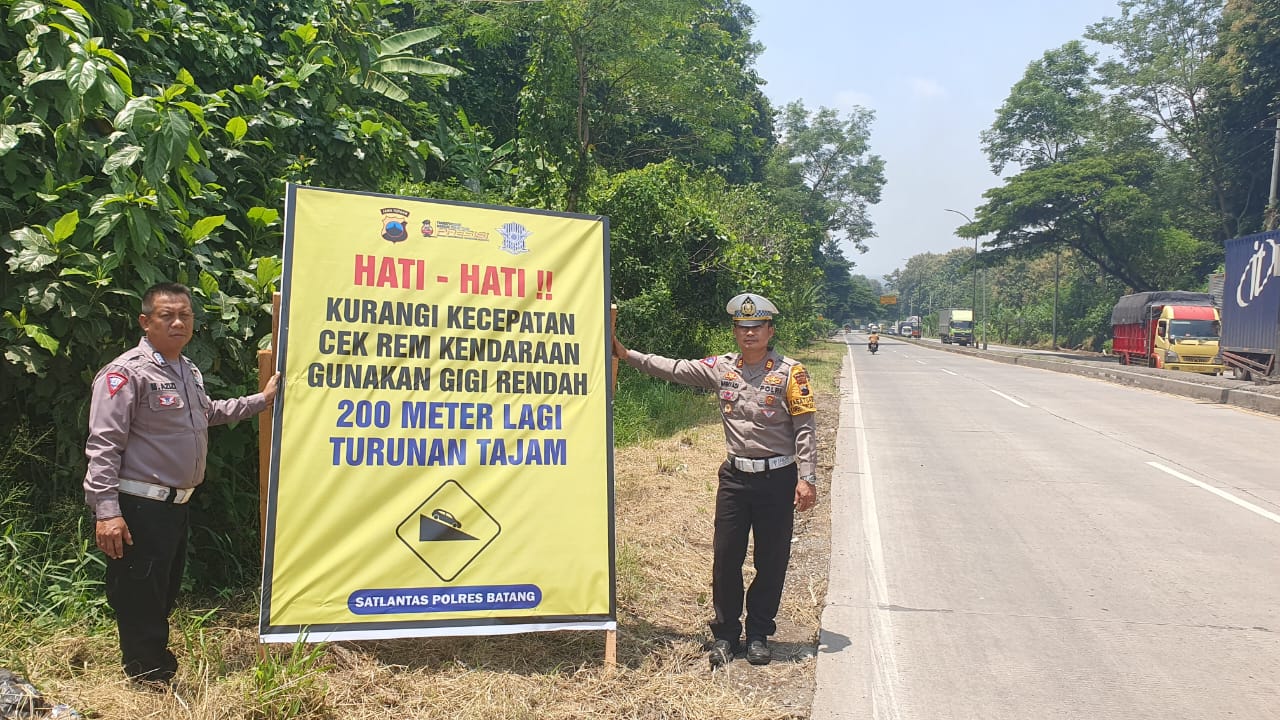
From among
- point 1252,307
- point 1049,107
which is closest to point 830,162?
point 1049,107

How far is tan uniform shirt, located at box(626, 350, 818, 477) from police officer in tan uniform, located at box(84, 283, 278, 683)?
6.39 ft

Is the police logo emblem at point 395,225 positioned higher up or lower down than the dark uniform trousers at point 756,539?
higher up

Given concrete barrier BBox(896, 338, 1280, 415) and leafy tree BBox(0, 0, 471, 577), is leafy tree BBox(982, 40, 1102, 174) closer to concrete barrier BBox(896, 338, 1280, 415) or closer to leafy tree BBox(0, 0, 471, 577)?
concrete barrier BBox(896, 338, 1280, 415)

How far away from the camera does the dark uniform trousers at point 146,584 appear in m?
3.19

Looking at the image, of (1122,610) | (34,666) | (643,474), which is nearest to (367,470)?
(34,666)

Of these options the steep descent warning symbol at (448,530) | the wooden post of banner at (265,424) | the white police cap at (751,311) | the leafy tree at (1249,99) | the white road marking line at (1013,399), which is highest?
the leafy tree at (1249,99)

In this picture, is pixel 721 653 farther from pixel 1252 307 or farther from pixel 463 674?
pixel 1252 307

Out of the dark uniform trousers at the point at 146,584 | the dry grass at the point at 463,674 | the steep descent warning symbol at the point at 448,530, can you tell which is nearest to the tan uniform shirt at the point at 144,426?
the dark uniform trousers at the point at 146,584

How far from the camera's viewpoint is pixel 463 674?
145 inches

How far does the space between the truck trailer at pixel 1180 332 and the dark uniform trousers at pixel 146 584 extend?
93.8 ft

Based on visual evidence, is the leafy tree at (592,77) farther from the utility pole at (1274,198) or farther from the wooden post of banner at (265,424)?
the utility pole at (1274,198)

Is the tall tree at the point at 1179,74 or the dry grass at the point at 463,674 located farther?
the tall tree at the point at 1179,74

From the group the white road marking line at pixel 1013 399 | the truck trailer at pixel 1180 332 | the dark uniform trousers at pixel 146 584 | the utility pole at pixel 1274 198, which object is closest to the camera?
the dark uniform trousers at pixel 146 584

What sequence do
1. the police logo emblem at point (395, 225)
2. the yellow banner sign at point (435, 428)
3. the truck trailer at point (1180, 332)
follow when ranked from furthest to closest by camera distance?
the truck trailer at point (1180, 332) < the police logo emblem at point (395, 225) < the yellow banner sign at point (435, 428)
